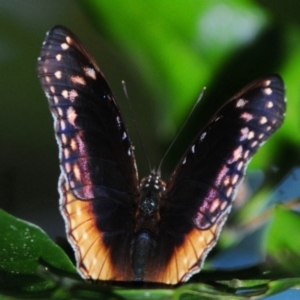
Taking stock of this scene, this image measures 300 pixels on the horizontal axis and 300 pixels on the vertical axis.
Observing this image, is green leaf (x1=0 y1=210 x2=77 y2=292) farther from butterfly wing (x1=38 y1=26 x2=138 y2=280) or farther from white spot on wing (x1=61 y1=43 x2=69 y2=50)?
white spot on wing (x1=61 y1=43 x2=69 y2=50)

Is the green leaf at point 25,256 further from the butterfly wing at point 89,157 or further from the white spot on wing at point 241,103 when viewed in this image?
the white spot on wing at point 241,103

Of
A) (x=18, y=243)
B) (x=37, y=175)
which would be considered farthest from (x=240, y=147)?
(x=37, y=175)

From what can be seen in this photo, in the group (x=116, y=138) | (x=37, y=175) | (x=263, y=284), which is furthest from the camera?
(x=37, y=175)

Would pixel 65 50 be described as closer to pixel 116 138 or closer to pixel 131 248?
pixel 116 138

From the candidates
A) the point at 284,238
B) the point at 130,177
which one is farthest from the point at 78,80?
the point at 284,238

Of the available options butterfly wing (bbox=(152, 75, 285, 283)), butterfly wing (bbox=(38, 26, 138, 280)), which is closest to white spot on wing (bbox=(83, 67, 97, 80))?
butterfly wing (bbox=(38, 26, 138, 280))

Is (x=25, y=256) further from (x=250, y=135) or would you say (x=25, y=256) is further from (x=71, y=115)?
(x=250, y=135)

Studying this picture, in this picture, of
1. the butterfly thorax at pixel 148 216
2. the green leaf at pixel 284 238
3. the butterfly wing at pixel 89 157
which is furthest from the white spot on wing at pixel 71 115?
the green leaf at pixel 284 238
